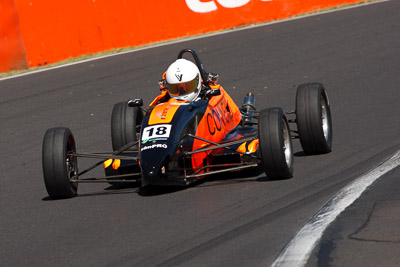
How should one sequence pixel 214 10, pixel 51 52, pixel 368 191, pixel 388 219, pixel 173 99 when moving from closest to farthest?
1. pixel 388 219
2. pixel 368 191
3. pixel 173 99
4. pixel 51 52
5. pixel 214 10

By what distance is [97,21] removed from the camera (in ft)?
59.2

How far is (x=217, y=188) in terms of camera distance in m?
8.32

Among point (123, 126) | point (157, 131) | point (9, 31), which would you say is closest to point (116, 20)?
point (9, 31)

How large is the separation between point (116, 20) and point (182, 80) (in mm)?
9491

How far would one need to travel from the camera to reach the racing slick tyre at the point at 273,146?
8.08 m

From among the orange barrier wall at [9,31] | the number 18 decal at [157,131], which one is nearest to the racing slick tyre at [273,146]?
the number 18 decal at [157,131]

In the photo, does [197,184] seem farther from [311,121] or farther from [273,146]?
[311,121]

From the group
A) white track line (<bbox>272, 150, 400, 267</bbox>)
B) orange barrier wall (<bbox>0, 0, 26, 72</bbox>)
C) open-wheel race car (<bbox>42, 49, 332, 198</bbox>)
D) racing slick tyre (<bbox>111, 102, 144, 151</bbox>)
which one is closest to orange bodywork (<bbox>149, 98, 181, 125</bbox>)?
open-wheel race car (<bbox>42, 49, 332, 198</bbox>)

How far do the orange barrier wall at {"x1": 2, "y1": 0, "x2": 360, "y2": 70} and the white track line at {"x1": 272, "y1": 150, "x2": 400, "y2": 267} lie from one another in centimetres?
1026

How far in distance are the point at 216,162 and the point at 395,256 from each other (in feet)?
11.5

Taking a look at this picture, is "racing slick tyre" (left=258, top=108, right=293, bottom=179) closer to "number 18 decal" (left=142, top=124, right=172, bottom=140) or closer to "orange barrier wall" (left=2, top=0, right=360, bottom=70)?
"number 18 decal" (left=142, top=124, right=172, bottom=140)

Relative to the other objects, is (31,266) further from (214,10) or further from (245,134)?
(214,10)

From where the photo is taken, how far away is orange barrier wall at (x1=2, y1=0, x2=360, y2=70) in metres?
17.4

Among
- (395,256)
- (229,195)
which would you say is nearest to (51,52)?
(229,195)
